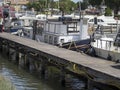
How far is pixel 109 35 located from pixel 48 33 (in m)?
5.20

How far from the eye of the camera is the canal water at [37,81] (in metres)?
22.5

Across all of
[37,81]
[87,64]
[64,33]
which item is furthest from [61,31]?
[87,64]

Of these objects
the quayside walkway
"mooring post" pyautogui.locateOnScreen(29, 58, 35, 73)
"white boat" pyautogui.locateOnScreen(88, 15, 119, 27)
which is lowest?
"mooring post" pyautogui.locateOnScreen(29, 58, 35, 73)

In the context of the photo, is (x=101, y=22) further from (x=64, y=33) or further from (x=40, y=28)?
(x=64, y=33)

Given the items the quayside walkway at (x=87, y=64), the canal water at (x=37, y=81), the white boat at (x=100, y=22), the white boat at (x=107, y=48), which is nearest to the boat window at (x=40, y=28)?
the white boat at (x=100, y=22)

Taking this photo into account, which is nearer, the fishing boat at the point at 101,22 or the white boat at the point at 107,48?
the white boat at the point at 107,48

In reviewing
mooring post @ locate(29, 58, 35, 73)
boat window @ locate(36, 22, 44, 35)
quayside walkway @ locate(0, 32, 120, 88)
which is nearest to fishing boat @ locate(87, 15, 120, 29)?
boat window @ locate(36, 22, 44, 35)

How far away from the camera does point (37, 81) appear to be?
80.0 ft

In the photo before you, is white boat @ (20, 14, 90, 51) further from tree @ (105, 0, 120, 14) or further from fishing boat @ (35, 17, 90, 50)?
tree @ (105, 0, 120, 14)

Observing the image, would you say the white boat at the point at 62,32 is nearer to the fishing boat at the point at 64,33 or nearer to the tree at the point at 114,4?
the fishing boat at the point at 64,33

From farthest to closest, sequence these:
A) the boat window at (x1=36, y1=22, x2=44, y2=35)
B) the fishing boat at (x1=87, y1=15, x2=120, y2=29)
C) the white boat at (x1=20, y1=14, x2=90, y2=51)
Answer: the fishing boat at (x1=87, y1=15, x2=120, y2=29), the boat window at (x1=36, y1=22, x2=44, y2=35), the white boat at (x1=20, y1=14, x2=90, y2=51)

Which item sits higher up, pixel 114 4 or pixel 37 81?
pixel 114 4

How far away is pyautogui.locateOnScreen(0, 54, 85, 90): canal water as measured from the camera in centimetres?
2252

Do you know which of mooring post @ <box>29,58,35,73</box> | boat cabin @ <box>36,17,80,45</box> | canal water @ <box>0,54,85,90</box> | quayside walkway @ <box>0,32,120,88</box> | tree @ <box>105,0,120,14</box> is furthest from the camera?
tree @ <box>105,0,120,14</box>
